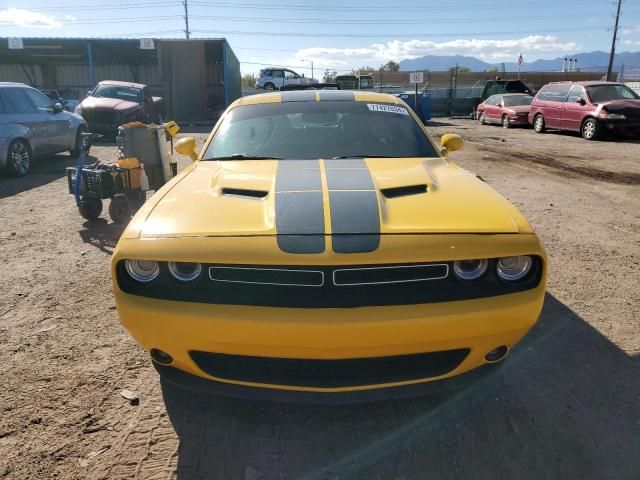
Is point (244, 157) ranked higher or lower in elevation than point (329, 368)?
higher

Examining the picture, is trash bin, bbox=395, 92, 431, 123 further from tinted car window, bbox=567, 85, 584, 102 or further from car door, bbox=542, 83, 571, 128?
tinted car window, bbox=567, 85, 584, 102

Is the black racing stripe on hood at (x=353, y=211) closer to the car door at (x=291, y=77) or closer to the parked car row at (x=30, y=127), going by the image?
the parked car row at (x=30, y=127)

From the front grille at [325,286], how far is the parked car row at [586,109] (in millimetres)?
14885

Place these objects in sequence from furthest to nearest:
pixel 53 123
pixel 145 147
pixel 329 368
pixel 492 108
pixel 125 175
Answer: pixel 492 108 < pixel 53 123 < pixel 145 147 < pixel 125 175 < pixel 329 368

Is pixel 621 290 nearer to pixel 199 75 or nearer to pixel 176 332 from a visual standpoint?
pixel 176 332

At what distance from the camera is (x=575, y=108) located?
1556 cm

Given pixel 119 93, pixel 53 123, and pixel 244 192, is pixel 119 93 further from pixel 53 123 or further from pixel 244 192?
pixel 244 192

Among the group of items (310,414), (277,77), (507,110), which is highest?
(277,77)

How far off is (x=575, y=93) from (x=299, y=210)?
16.2 meters

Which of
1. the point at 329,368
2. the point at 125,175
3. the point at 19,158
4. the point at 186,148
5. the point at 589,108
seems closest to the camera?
the point at 329,368

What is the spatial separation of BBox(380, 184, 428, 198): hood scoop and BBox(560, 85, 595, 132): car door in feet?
48.2

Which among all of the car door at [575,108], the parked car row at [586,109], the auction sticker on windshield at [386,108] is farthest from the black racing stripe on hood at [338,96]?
→ the car door at [575,108]

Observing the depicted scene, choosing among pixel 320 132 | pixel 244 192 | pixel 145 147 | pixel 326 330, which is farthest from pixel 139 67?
pixel 326 330

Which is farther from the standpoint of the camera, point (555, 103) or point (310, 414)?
point (555, 103)
